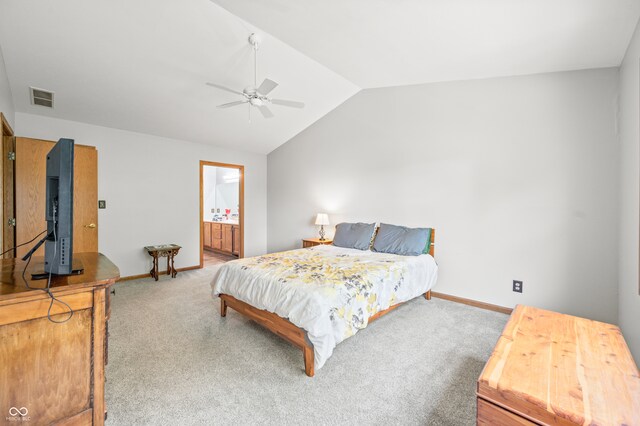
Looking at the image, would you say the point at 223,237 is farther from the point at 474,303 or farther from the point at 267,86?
the point at 474,303

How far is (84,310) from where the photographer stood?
1247 millimetres

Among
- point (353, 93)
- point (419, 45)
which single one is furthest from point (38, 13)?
point (353, 93)

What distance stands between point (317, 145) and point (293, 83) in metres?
1.51

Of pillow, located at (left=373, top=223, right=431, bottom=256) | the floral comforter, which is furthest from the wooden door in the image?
pillow, located at (left=373, top=223, right=431, bottom=256)

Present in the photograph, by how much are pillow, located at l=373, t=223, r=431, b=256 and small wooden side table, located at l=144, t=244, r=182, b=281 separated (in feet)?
10.6

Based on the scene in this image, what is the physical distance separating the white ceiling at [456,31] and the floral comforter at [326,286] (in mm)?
2209

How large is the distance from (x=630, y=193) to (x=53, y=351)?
380cm

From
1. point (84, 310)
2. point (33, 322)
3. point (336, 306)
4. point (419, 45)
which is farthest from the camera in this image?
point (419, 45)

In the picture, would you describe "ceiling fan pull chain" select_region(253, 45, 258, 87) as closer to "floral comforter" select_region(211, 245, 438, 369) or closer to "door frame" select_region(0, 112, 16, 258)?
"floral comforter" select_region(211, 245, 438, 369)

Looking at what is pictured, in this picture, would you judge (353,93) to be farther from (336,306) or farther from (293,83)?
(336,306)

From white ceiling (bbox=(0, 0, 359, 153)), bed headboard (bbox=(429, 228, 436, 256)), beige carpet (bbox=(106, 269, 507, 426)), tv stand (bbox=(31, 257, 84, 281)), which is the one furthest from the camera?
bed headboard (bbox=(429, 228, 436, 256))

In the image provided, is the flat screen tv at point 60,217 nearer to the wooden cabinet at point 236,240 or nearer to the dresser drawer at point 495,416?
the dresser drawer at point 495,416

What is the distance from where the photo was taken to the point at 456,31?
238 centimetres

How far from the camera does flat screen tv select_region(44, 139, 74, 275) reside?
130cm
